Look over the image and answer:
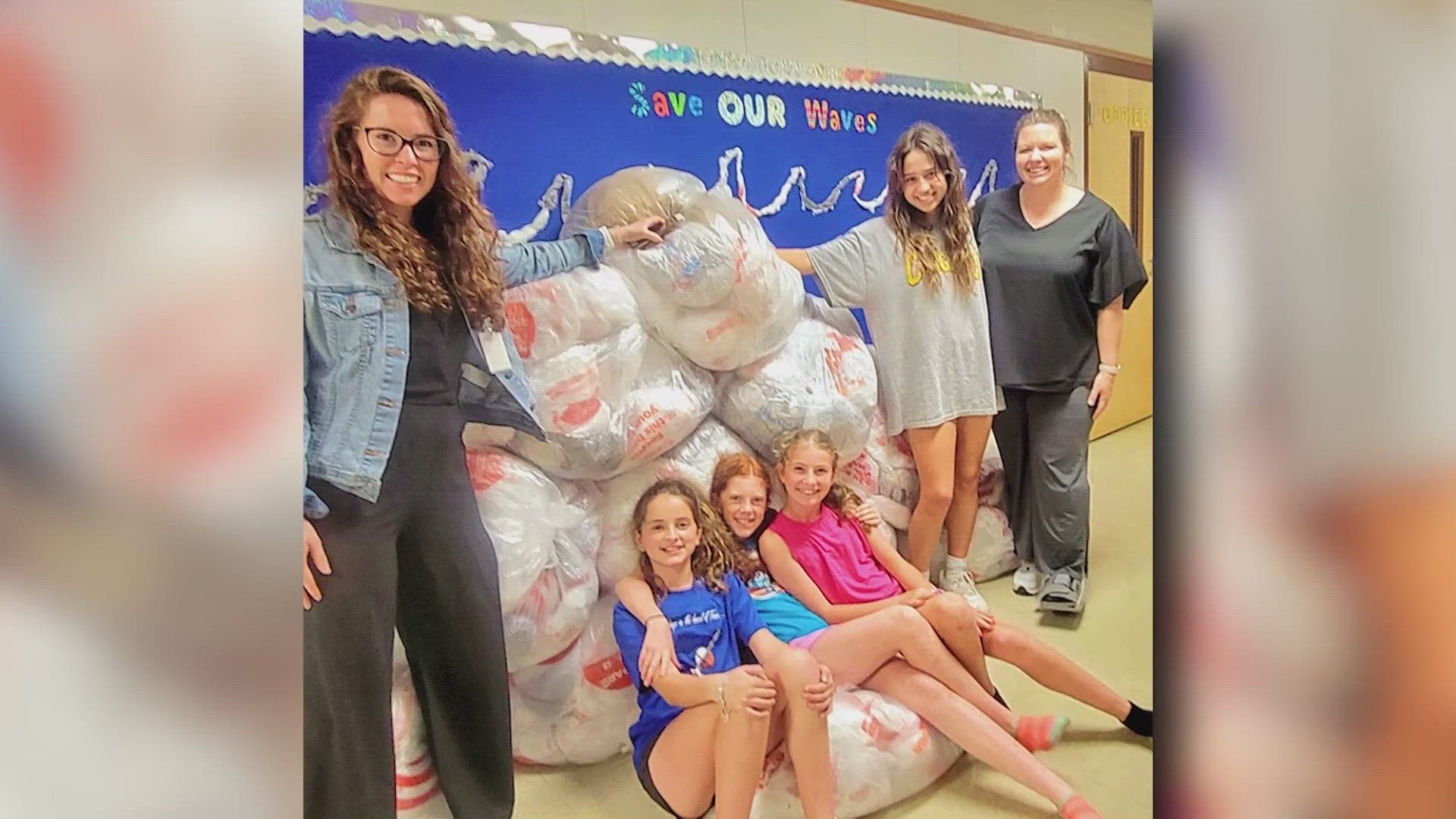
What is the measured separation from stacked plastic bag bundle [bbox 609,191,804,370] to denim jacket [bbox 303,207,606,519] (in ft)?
0.65

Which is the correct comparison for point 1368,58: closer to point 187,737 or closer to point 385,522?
point 385,522

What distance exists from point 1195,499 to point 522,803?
2.69 ft

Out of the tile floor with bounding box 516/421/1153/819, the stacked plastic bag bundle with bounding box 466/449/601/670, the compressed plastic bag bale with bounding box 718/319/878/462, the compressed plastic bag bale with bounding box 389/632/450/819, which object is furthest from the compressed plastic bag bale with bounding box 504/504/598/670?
the tile floor with bounding box 516/421/1153/819

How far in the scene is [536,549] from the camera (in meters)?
1.04

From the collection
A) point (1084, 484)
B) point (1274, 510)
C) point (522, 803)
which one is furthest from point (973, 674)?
point (522, 803)

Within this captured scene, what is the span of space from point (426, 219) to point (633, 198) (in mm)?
211

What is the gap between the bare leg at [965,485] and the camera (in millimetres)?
1262

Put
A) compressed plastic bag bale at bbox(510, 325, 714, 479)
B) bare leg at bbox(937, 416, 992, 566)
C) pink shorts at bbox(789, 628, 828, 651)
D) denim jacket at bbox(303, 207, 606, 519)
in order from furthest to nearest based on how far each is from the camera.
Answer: bare leg at bbox(937, 416, 992, 566), pink shorts at bbox(789, 628, 828, 651), compressed plastic bag bale at bbox(510, 325, 714, 479), denim jacket at bbox(303, 207, 606, 519)

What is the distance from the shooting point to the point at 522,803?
107 cm

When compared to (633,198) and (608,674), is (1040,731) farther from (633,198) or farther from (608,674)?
(633,198)

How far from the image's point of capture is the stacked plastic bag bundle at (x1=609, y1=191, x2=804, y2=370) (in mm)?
1076

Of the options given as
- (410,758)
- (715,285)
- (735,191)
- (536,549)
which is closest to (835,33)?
(735,191)

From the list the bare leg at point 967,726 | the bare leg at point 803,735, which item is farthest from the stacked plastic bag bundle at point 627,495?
the bare leg at point 967,726

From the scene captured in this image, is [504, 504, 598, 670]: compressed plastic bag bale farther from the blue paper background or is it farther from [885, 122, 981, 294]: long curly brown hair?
[885, 122, 981, 294]: long curly brown hair
